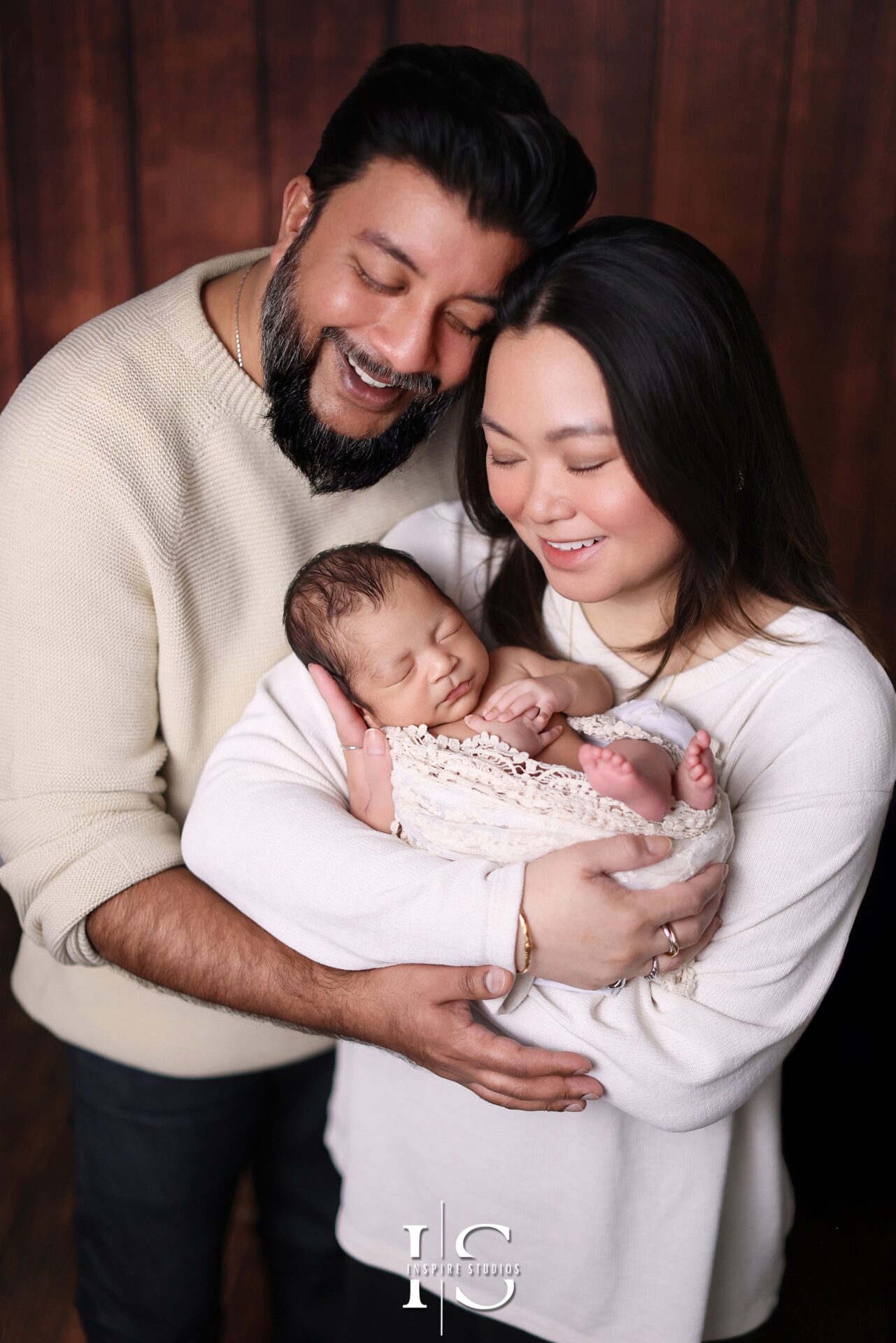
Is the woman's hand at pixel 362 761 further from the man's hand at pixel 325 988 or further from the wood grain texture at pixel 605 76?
the wood grain texture at pixel 605 76

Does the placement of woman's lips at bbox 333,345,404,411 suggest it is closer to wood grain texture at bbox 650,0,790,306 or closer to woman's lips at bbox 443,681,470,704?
woman's lips at bbox 443,681,470,704

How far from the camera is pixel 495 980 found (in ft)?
4.66

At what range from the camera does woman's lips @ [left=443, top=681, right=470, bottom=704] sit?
171 centimetres

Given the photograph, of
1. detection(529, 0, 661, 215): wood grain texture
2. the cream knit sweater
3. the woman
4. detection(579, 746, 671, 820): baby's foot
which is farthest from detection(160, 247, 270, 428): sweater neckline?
detection(529, 0, 661, 215): wood grain texture

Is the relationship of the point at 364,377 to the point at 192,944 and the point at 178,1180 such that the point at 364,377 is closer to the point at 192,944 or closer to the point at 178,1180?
the point at 192,944

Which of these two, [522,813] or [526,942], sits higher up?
[522,813]

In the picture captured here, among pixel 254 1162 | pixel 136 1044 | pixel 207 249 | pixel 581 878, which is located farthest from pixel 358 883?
pixel 207 249

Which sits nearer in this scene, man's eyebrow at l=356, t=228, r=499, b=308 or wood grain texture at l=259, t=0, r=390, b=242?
man's eyebrow at l=356, t=228, r=499, b=308

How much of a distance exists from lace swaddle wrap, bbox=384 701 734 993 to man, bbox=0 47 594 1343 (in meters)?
0.18

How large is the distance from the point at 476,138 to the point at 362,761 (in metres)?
0.90

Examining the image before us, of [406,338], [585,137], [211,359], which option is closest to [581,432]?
[406,338]

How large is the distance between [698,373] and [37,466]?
0.96m

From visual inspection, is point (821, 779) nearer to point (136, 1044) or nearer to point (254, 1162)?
point (136, 1044)

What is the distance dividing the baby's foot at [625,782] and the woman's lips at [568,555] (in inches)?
11.2
